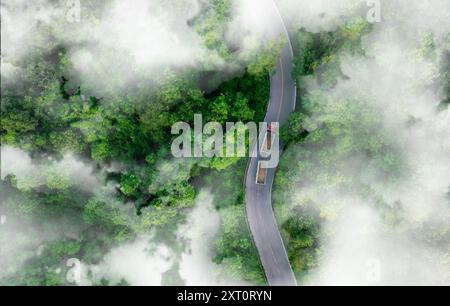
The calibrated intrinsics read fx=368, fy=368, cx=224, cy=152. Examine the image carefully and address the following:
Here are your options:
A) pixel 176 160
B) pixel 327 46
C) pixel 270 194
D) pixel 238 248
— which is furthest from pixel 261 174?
pixel 327 46

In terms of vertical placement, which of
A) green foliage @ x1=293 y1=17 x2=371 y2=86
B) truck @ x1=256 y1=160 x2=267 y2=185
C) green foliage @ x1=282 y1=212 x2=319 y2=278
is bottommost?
green foliage @ x1=282 y1=212 x2=319 y2=278

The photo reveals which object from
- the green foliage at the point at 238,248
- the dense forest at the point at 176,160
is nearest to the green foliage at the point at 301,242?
the dense forest at the point at 176,160

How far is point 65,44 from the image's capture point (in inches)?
1555

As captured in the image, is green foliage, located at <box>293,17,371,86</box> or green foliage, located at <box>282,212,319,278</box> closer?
green foliage, located at <box>293,17,371,86</box>

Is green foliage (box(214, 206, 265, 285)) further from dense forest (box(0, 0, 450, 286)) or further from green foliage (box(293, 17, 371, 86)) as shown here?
green foliage (box(293, 17, 371, 86))

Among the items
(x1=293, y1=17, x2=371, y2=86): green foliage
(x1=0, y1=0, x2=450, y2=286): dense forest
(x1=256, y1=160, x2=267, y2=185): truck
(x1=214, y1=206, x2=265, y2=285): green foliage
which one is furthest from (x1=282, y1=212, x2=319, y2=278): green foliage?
(x1=293, y1=17, x2=371, y2=86): green foliage

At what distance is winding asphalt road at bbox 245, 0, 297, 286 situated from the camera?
130 feet

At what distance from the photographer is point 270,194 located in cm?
4050

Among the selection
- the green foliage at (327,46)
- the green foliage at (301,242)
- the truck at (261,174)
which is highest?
the green foliage at (327,46)

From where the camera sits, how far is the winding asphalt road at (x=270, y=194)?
39.6m

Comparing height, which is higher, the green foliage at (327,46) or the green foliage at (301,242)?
the green foliage at (327,46)

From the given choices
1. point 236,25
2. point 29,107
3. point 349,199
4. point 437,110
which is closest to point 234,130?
point 236,25

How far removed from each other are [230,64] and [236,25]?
13.5ft

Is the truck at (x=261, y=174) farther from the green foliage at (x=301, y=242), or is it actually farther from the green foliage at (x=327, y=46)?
the green foliage at (x=327, y=46)
